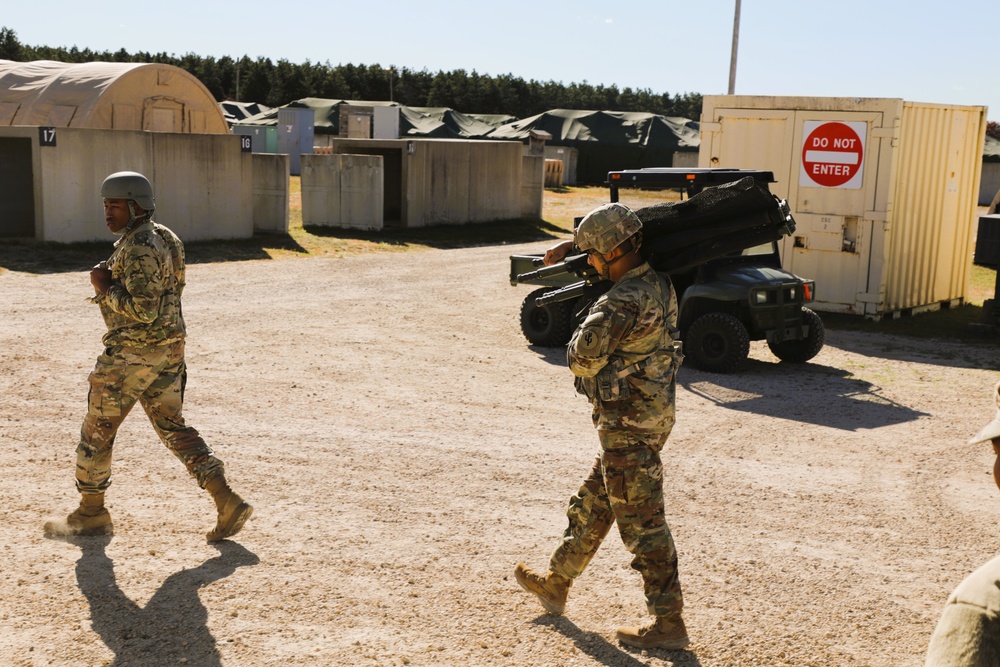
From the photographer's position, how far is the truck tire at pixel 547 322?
39.1 feet

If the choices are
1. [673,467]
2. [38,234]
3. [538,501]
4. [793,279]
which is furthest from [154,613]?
[38,234]

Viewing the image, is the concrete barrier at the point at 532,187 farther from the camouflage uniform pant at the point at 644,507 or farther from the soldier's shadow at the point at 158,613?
the camouflage uniform pant at the point at 644,507

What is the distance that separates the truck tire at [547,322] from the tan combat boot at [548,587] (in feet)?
22.2

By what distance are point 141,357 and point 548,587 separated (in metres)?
2.34

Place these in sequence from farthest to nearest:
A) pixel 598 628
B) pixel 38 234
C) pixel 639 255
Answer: pixel 38 234
pixel 598 628
pixel 639 255

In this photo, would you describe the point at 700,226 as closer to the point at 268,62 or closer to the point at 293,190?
the point at 293,190

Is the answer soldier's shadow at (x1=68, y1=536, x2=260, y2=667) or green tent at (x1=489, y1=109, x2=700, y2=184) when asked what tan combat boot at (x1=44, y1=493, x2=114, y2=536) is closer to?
soldier's shadow at (x1=68, y1=536, x2=260, y2=667)

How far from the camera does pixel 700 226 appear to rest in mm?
4926

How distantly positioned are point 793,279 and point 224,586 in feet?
24.1

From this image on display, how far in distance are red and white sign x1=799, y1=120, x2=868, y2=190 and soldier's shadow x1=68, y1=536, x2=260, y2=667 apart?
10.5 meters

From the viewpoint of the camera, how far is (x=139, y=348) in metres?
5.58

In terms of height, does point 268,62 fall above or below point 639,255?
above

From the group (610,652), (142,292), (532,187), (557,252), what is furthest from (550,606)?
(532,187)

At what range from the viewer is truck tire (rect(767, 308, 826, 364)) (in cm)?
1136
